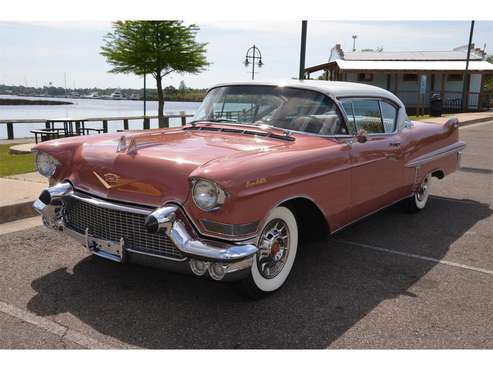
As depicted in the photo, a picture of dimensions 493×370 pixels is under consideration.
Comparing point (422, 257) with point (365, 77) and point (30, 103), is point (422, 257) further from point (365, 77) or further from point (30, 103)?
point (365, 77)

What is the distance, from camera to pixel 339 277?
3779 mm

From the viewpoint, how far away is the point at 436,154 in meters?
5.82

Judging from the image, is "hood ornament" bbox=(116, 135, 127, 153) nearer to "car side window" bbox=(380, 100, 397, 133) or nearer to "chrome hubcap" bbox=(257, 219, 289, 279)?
"chrome hubcap" bbox=(257, 219, 289, 279)

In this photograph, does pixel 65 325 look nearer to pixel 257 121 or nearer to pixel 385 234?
pixel 257 121

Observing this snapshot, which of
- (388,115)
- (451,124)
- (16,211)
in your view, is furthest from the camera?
(451,124)

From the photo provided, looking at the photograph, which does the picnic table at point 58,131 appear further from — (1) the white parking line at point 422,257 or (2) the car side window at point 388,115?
(1) the white parking line at point 422,257

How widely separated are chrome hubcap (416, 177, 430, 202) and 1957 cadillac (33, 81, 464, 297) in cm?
95

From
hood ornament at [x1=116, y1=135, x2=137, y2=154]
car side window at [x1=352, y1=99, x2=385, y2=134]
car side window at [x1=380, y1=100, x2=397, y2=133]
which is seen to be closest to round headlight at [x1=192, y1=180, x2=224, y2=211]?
hood ornament at [x1=116, y1=135, x2=137, y2=154]

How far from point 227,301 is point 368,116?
7.75ft

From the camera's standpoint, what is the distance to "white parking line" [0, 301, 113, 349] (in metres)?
2.70

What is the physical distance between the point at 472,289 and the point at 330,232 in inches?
44.5

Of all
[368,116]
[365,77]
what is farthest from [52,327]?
[365,77]

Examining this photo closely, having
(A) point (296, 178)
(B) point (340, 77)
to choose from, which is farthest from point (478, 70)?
(A) point (296, 178)

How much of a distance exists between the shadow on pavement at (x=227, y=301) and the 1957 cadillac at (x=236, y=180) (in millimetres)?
269
